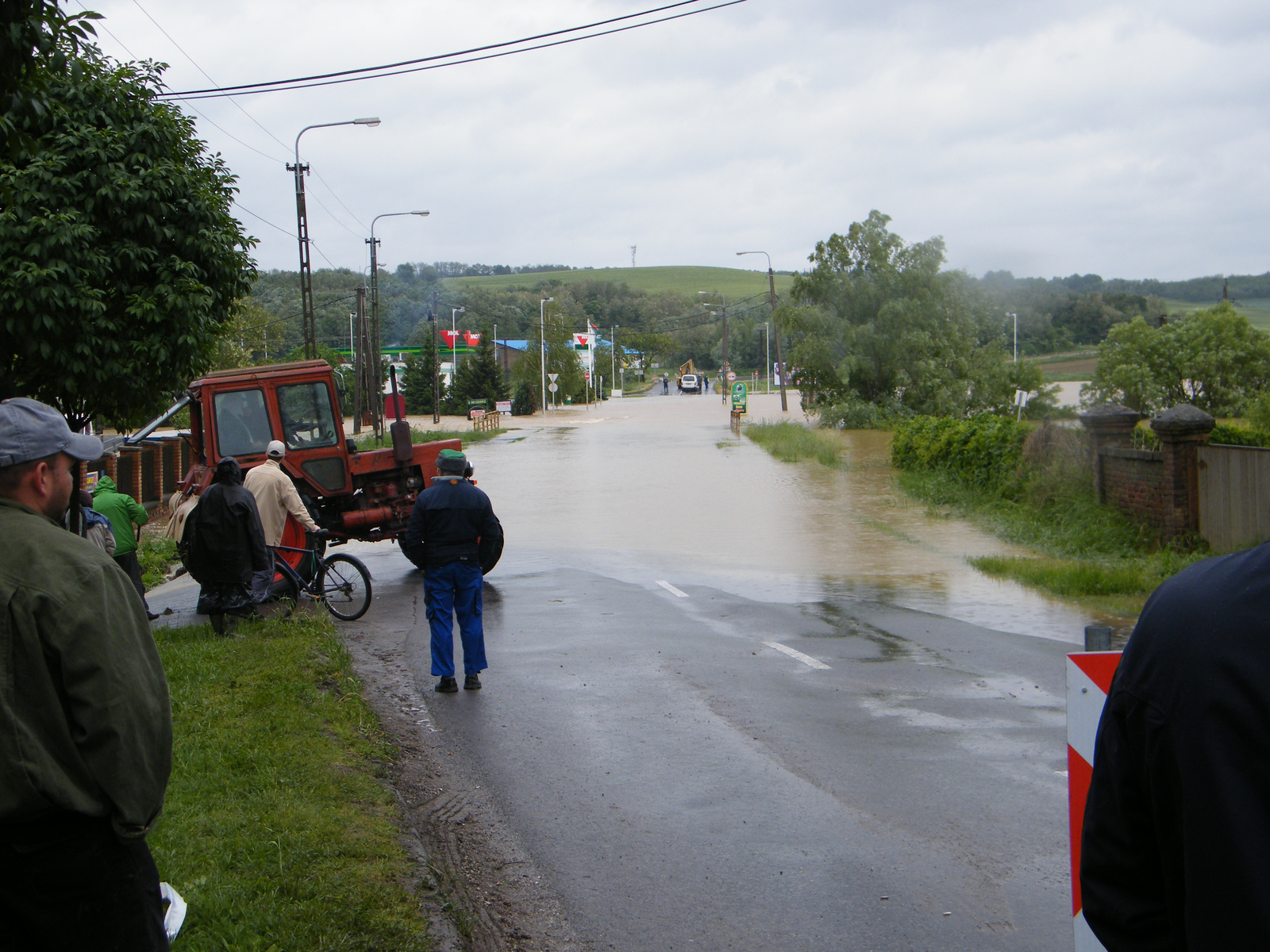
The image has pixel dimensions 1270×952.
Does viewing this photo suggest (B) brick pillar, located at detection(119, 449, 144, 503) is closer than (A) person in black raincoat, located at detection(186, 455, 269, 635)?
No

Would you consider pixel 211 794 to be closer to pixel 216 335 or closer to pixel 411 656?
pixel 411 656

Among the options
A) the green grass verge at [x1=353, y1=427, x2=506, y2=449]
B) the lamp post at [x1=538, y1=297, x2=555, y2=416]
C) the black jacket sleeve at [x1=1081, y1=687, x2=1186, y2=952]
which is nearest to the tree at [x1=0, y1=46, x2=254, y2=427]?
the black jacket sleeve at [x1=1081, y1=687, x2=1186, y2=952]

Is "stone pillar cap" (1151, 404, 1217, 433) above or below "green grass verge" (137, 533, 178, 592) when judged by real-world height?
above

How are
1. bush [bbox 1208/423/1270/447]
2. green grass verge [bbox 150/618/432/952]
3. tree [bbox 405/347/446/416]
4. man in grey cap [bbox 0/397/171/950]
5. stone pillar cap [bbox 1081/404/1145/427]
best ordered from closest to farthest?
man in grey cap [bbox 0/397/171/950] < green grass verge [bbox 150/618/432/952] < bush [bbox 1208/423/1270/447] < stone pillar cap [bbox 1081/404/1145/427] < tree [bbox 405/347/446/416]

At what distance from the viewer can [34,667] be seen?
2.52 metres

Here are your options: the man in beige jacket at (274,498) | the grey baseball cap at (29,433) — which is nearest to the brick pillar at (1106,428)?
the man in beige jacket at (274,498)

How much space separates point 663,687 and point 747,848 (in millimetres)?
3149

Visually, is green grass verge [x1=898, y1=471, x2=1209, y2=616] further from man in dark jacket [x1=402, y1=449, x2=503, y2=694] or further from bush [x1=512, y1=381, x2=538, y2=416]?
bush [x1=512, y1=381, x2=538, y2=416]

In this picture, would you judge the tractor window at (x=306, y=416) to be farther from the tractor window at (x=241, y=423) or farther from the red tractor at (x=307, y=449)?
the tractor window at (x=241, y=423)

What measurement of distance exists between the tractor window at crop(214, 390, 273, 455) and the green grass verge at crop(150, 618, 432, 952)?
16.8 ft

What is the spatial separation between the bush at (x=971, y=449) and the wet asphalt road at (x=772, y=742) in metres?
5.55

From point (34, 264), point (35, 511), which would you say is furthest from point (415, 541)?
point (35, 511)

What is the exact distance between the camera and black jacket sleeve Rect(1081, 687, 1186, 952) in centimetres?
167

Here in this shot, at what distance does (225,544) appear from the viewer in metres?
9.38
